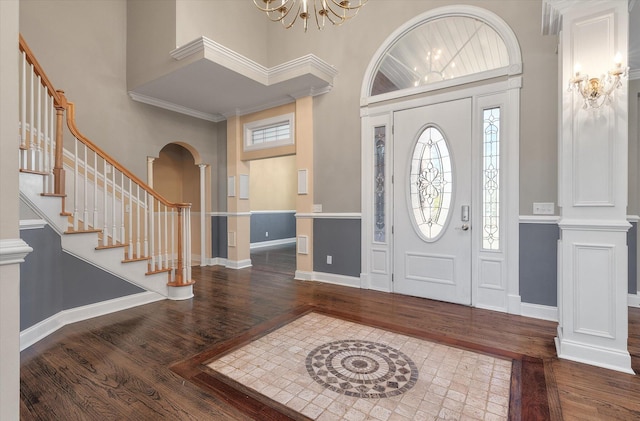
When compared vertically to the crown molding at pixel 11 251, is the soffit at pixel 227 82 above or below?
above

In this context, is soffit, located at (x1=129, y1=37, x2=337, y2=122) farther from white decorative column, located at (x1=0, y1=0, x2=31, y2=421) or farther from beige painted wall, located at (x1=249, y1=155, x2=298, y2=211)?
beige painted wall, located at (x1=249, y1=155, x2=298, y2=211)

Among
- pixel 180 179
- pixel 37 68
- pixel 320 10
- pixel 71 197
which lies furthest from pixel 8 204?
pixel 180 179

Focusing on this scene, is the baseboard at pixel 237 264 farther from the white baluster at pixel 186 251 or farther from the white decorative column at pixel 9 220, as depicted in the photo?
the white decorative column at pixel 9 220

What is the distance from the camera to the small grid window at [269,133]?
526cm

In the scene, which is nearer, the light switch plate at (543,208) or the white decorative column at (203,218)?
the light switch plate at (543,208)

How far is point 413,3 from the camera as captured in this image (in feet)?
13.1

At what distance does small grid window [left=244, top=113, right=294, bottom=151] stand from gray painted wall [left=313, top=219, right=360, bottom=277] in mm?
1574

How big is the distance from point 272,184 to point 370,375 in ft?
25.1

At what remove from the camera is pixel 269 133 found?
220 inches

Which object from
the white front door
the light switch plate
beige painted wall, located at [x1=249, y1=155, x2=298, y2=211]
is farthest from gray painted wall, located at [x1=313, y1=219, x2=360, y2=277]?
beige painted wall, located at [x1=249, y1=155, x2=298, y2=211]

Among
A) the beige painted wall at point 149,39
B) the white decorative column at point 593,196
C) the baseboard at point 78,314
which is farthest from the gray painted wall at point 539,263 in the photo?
the beige painted wall at point 149,39

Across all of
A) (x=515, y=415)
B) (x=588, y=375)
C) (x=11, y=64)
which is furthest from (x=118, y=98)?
(x=588, y=375)

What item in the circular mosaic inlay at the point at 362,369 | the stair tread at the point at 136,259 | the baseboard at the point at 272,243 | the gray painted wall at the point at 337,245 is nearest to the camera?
the circular mosaic inlay at the point at 362,369

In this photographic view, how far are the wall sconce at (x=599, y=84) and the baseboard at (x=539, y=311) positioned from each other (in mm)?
2034
